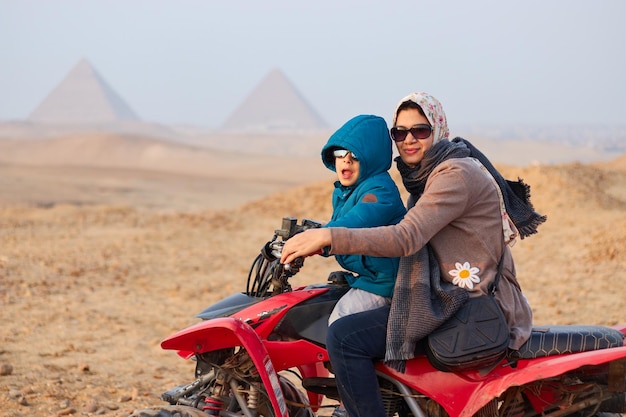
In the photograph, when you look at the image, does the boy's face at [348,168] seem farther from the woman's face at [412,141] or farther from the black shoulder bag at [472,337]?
the black shoulder bag at [472,337]

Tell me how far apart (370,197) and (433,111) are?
50cm

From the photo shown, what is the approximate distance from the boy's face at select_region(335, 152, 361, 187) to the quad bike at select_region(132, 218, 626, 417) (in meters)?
0.29

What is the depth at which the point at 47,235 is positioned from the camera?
15672 mm

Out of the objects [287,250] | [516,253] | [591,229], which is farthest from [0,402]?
[591,229]

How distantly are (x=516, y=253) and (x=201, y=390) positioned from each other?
35.2 feet

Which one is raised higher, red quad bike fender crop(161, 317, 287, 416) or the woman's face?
the woman's face

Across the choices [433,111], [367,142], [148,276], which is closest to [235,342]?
[367,142]

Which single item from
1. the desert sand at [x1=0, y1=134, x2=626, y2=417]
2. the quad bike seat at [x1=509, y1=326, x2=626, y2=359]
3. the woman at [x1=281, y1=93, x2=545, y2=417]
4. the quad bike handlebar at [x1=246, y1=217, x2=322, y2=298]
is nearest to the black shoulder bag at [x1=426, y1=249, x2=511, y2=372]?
the woman at [x1=281, y1=93, x2=545, y2=417]

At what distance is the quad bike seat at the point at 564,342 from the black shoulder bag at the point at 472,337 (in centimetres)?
16

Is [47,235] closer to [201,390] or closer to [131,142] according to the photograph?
[201,390]

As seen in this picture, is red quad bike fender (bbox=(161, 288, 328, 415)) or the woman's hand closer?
the woman's hand

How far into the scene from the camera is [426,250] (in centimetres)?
352

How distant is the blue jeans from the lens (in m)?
3.49

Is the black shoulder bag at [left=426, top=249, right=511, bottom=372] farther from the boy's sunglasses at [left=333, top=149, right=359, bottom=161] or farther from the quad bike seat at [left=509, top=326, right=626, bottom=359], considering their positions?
the boy's sunglasses at [left=333, top=149, right=359, bottom=161]
